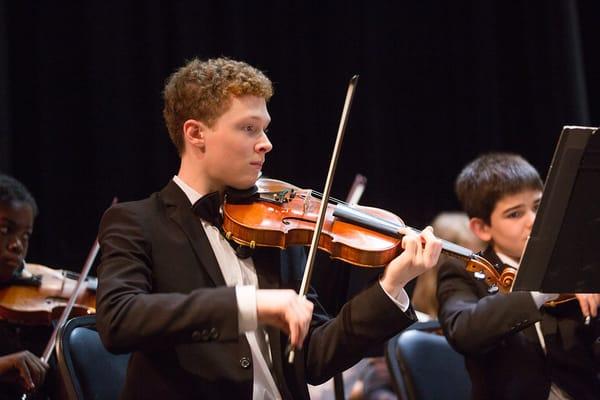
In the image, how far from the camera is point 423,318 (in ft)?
9.98

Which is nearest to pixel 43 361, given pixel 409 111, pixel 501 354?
pixel 501 354

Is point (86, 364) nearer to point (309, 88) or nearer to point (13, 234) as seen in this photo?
point (13, 234)

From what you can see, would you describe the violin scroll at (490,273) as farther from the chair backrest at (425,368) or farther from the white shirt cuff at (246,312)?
the white shirt cuff at (246,312)

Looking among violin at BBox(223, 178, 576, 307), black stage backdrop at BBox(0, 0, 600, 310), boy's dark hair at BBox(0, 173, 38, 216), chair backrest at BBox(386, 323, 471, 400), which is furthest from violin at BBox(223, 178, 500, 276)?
black stage backdrop at BBox(0, 0, 600, 310)

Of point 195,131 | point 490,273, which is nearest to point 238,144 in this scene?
point 195,131

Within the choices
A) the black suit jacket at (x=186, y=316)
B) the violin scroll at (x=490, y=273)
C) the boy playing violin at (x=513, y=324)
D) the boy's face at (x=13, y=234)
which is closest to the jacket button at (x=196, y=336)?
the black suit jacket at (x=186, y=316)

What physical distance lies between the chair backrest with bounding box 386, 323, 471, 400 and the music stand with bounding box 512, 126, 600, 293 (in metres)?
0.68

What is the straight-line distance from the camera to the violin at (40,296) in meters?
2.48

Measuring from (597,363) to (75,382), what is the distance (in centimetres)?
133

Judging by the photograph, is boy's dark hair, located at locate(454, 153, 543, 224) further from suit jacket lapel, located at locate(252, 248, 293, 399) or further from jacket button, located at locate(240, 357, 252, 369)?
jacket button, located at locate(240, 357, 252, 369)

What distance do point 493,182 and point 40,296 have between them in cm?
144

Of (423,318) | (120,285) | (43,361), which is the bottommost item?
(423,318)

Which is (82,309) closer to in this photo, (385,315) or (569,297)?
(385,315)

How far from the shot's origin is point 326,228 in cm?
178
